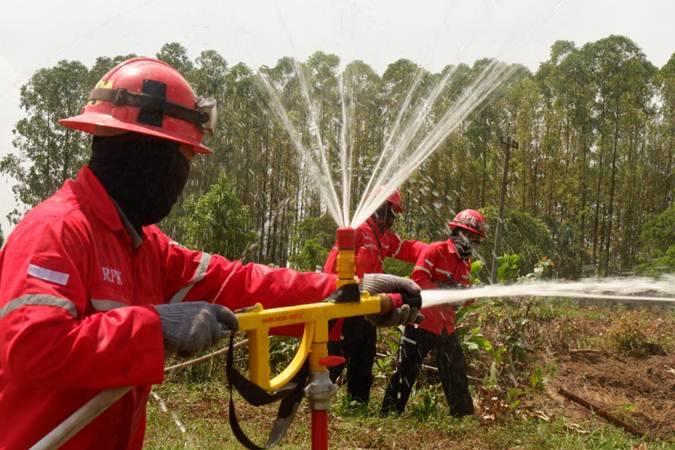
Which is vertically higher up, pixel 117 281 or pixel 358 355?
pixel 117 281

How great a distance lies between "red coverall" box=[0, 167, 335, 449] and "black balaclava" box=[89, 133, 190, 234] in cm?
9

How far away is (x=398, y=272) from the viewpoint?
417 inches

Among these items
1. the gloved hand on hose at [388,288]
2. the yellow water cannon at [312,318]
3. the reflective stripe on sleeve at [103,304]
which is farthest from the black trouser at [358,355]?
the reflective stripe on sleeve at [103,304]

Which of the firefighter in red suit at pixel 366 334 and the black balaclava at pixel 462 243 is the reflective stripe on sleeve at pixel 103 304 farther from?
the black balaclava at pixel 462 243

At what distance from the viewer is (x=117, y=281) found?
2.10m

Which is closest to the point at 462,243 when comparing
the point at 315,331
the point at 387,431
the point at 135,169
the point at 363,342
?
the point at 363,342

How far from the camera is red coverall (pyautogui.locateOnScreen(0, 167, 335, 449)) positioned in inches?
66.4

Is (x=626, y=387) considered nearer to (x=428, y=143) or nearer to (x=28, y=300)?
(x=428, y=143)

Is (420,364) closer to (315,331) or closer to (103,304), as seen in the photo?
(315,331)

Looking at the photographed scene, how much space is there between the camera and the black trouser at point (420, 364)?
629cm

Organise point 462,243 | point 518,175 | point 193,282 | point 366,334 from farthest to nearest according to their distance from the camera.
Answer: point 518,175
point 462,243
point 366,334
point 193,282

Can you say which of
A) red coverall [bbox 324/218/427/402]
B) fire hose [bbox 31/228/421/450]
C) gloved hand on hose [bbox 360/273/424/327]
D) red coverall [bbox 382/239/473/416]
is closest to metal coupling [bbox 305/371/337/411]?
fire hose [bbox 31/228/421/450]

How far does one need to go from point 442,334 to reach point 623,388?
2744mm

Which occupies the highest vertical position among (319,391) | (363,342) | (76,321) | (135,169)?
(135,169)
